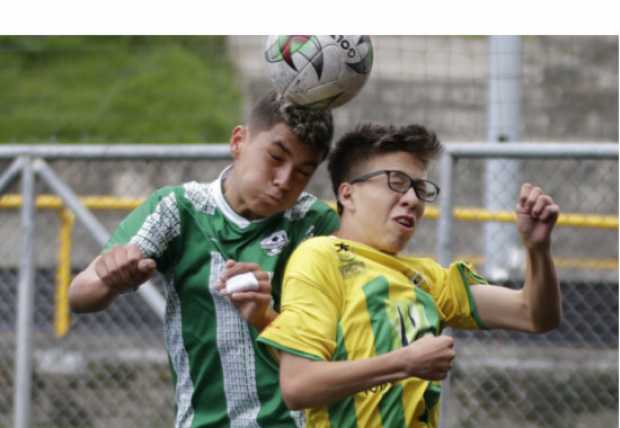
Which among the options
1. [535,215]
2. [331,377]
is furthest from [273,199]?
[535,215]

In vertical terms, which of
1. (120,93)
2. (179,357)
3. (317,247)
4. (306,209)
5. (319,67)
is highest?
(120,93)

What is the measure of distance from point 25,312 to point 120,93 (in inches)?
315

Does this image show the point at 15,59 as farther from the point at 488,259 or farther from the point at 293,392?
the point at 293,392

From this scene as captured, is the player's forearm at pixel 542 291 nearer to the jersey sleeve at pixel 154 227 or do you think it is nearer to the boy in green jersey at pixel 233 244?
the boy in green jersey at pixel 233 244

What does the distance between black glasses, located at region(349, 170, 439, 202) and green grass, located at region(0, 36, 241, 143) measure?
7223mm

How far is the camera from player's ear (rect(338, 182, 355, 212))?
3629 mm

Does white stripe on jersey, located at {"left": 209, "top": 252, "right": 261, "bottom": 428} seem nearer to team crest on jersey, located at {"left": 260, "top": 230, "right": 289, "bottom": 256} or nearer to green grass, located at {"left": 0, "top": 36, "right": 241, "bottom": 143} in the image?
team crest on jersey, located at {"left": 260, "top": 230, "right": 289, "bottom": 256}

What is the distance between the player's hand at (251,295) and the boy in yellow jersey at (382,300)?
0.20 feet

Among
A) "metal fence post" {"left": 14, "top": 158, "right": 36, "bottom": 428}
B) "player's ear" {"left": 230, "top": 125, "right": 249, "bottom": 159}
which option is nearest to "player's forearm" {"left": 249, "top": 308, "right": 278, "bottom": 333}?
"player's ear" {"left": 230, "top": 125, "right": 249, "bottom": 159}

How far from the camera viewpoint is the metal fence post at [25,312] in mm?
5551

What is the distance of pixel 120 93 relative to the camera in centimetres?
1333

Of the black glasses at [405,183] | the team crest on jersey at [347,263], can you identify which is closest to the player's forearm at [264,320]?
the team crest on jersey at [347,263]

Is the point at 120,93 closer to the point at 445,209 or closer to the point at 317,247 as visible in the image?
the point at 445,209

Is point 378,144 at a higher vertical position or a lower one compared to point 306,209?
higher
